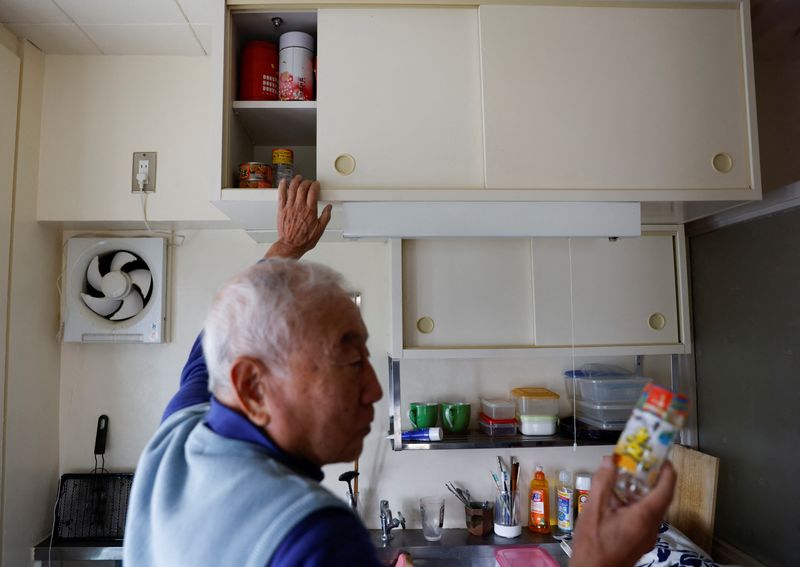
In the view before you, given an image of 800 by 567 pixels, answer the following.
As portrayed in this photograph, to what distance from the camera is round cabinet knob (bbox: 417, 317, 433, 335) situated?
1.67 metres

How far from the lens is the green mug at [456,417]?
176 cm

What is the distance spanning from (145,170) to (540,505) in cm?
168

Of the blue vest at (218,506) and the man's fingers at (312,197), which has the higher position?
the man's fingers at (312,197)

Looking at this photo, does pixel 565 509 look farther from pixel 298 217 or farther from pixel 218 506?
pixel 218 506

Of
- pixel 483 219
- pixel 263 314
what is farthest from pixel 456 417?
pixel 263 314

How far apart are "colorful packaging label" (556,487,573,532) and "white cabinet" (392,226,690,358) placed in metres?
0.50

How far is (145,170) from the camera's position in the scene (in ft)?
5.61

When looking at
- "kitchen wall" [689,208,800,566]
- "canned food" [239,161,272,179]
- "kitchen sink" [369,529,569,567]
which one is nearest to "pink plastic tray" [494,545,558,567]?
"kitchen sink" [369,529,569,567]

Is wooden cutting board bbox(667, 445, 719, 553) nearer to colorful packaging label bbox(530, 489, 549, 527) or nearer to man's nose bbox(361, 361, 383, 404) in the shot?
colorful packaging label bbox(530, 489, 549, 527)

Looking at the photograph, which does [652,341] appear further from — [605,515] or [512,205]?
[605,515]

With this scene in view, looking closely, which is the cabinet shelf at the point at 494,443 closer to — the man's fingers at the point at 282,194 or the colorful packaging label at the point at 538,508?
the colorful packaging label at the point at 538,508

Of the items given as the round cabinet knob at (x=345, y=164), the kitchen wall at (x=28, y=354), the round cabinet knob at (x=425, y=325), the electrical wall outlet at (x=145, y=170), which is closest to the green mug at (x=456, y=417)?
the round cabinet knob at (x=425, y=325)

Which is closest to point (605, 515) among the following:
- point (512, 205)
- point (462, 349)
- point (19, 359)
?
point (512, 205)

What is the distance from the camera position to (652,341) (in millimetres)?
1700
